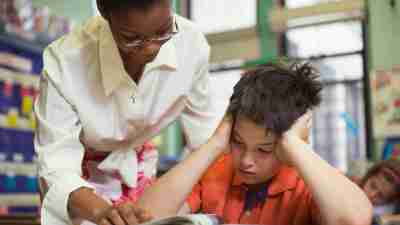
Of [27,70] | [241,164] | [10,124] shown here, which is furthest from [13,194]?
[241,164]

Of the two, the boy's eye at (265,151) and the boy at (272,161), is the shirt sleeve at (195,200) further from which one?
the boy's eye at (265,151)

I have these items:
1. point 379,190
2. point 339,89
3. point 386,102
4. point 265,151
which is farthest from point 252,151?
point 339,89

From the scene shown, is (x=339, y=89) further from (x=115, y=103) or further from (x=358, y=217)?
(x=358, y=217)

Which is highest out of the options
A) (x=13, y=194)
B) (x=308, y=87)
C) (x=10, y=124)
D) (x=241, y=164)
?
(x=308, y=87)

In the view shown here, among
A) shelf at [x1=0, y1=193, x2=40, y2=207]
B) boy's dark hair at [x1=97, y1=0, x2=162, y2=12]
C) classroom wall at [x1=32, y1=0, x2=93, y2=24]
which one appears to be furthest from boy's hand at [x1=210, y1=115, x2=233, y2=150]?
classroom wall at [x1=32, y1=0, x2=93, y2=24]

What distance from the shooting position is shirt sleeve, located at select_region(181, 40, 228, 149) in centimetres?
151

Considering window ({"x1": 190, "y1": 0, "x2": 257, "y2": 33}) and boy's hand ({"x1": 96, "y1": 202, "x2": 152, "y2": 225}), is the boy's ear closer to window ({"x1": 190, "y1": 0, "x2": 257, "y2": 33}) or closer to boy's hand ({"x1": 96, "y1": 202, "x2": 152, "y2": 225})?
boy's hand ({"x1": 96, "y1": 202, "x2": 152, "y2": 225})

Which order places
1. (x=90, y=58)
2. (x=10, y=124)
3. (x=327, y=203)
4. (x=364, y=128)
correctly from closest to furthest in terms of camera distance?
(x=327, y=203) → (x=90, y=58) → (x=10, y=124) → (x=364, y=128)

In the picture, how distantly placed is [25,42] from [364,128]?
301 centimetres

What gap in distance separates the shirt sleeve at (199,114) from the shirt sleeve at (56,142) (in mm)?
374

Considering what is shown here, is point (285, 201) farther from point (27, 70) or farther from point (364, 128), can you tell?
point (364, 128)

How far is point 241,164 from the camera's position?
1152 millimetres

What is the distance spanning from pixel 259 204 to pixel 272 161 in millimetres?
112

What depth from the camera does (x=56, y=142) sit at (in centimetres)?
116
